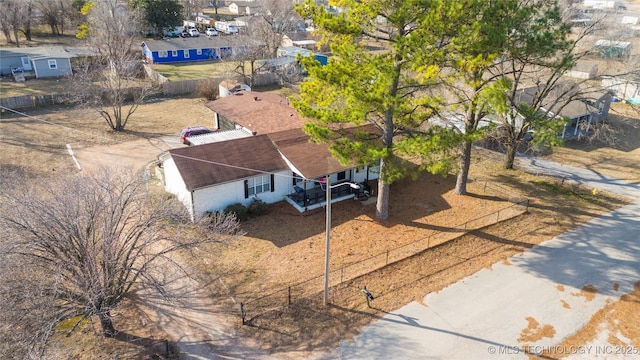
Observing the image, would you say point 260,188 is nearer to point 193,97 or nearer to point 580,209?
point 580,209

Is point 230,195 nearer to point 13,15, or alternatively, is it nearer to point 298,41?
point 298,41

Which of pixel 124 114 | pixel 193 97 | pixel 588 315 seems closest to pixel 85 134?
pixel 124 114

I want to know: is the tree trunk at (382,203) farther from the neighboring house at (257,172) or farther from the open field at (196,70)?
the open field at (196,70)

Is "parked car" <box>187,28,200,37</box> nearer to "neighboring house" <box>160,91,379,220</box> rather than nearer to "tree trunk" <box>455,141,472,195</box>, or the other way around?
"neighboring house" <box>160,91,379,220</box>

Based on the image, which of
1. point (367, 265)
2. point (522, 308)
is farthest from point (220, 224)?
point (522, 308)

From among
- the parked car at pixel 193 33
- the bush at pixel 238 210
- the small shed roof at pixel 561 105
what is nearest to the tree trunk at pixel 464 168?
the bush at pixel 238 210
